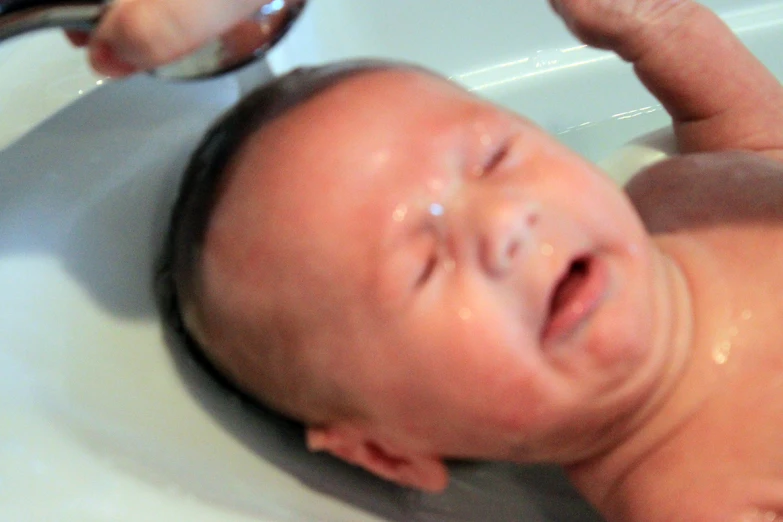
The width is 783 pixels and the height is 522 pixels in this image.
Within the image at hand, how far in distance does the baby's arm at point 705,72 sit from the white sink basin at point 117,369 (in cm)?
41

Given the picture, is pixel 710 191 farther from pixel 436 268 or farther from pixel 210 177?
pixel 210 177

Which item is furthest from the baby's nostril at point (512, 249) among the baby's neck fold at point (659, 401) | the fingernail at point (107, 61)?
the fingernail at point (107, 61)

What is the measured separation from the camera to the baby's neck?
2.08 feet

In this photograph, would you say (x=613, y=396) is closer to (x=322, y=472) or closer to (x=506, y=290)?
(x=506, y=290)

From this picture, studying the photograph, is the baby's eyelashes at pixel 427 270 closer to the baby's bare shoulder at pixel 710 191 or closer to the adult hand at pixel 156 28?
the adult hand at pixel 156 28

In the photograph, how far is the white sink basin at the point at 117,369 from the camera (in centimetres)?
48

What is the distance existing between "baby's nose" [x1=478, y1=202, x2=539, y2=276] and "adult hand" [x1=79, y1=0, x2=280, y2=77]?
0.73 feet

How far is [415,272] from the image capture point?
0.52 m

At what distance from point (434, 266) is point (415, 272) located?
2 centimetres

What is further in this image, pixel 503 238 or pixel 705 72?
pixel 705 72

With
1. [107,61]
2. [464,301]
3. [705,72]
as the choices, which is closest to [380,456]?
[464,301]

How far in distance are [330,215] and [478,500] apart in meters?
0.37

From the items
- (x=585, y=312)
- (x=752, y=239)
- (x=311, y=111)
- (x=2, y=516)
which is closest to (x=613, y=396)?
(x=585, y=312)

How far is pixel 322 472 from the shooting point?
0.63 metres
